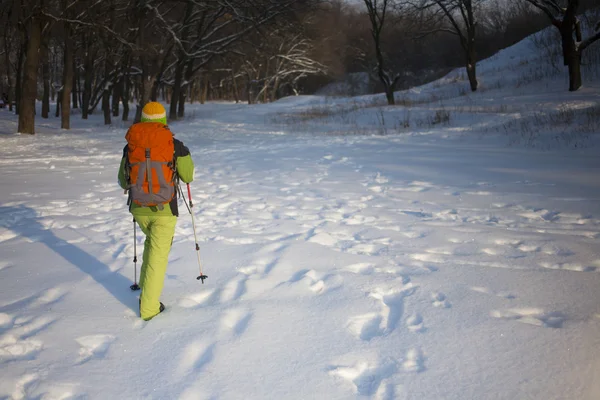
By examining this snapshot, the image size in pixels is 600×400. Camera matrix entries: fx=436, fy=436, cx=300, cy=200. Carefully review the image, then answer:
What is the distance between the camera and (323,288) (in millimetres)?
4008

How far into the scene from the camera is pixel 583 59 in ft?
75.1

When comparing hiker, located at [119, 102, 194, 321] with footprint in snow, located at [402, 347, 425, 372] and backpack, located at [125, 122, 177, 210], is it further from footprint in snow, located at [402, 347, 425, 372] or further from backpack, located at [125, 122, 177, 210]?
footprint in snow, located at [402, 347, 425, 372]

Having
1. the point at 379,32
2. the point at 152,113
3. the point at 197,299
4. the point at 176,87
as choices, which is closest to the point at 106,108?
the point at 176,87

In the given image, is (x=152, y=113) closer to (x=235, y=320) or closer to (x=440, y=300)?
(x=235, y=320)

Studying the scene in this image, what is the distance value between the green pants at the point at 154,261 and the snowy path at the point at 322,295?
0.51ft

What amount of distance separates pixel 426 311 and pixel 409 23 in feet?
81.1

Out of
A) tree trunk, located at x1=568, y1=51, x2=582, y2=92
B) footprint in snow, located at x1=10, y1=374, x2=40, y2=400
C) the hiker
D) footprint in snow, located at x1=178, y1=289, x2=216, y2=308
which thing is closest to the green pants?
the hiker

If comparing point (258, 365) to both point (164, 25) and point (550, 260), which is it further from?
point (164, 25)

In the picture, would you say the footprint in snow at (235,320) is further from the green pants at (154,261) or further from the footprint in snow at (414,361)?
the footprint in snow at (414,361)

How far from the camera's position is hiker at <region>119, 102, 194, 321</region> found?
3400 mm

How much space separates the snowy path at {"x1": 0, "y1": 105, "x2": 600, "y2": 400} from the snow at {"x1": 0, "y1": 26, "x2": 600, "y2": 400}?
0.02 metres

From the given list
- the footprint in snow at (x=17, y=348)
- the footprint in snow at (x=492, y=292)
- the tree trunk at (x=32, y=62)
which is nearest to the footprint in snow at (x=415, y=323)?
the footprint in snow at (x=492, y=292)

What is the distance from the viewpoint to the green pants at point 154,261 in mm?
3516

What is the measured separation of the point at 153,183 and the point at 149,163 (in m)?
0.16
